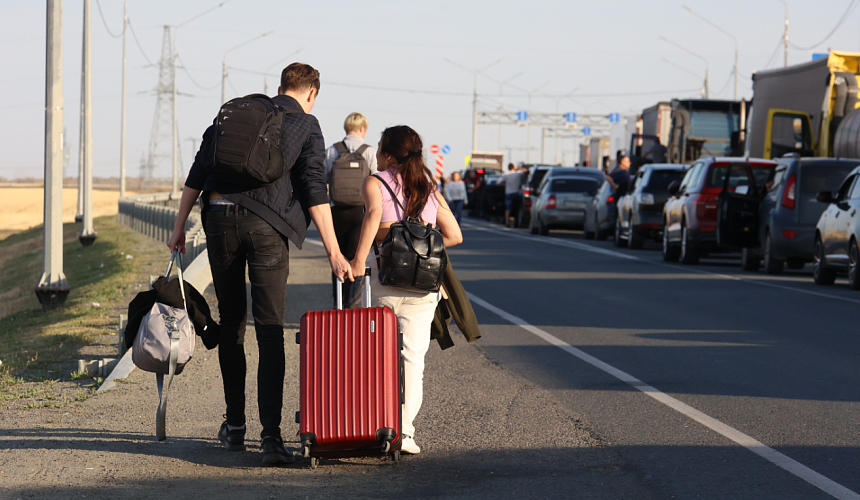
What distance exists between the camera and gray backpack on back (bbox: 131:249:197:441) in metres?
5.69

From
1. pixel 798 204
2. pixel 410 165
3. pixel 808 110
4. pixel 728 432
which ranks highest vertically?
pixel 808 110

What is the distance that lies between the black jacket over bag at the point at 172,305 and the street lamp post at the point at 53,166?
9.42m

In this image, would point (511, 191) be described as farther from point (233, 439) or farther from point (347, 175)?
point (233, 439)

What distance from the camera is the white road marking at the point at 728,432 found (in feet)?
17.3

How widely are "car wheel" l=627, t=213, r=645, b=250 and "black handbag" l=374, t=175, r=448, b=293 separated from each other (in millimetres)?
19453

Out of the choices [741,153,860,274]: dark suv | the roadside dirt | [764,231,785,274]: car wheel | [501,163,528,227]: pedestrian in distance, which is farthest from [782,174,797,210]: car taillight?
[501,163,528,227]: pedestrian in distance

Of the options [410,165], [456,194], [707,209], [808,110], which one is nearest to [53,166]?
[410,165]

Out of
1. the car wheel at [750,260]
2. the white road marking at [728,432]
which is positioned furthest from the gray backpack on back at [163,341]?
the car wheel at [750,260]

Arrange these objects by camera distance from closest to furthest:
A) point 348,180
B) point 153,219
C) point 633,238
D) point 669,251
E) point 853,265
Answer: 1. point 348,180
2. point 853,265
3. point 669,251
4. point 633,238
5. point 153,219

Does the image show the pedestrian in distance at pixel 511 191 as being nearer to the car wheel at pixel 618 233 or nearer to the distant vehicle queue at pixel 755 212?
the distant vehicle queue at pixel 755 212

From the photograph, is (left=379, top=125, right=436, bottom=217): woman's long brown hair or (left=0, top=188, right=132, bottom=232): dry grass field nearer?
(left=379, top=125, right=436, bottom=217): woman's long brown hair

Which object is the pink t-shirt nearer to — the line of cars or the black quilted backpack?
the black quilted backpack

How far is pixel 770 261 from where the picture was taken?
1819 centimetres

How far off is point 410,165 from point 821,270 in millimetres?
11980
